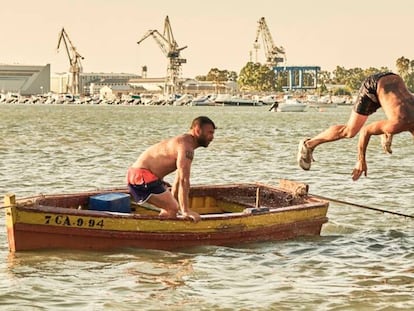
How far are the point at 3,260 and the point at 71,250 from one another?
3.36 feet

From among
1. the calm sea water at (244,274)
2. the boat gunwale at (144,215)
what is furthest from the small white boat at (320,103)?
the calm sea water at (244,274)

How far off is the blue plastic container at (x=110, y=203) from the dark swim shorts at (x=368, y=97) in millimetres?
4368

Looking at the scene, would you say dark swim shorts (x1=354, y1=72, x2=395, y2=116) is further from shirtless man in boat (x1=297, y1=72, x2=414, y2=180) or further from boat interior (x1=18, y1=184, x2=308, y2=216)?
boat interior (x1=18, y1=184, x2=308, y2=216)

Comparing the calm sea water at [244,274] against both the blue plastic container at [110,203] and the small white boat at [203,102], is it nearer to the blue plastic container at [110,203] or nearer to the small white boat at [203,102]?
the blue plastic container at [110,203]

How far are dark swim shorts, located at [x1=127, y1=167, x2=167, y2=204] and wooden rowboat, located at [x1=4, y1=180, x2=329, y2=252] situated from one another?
506 mm

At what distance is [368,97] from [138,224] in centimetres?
398

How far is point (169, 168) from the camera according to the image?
12.7 metres

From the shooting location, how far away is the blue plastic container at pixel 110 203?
14266mm

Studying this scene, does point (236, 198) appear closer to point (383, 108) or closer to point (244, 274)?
point (244, 274)

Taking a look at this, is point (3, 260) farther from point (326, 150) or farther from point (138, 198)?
point (326, 150)

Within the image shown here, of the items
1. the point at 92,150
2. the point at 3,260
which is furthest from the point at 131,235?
the point at 92,150

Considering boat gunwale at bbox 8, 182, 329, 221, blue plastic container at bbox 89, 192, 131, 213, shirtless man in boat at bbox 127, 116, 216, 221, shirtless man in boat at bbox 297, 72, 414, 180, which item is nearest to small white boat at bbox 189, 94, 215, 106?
boat gunwale at bbox 8, 182, 329, 221

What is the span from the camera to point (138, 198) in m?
13.0

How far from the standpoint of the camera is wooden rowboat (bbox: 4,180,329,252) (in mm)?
12836
